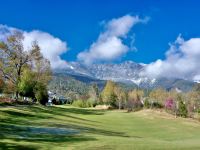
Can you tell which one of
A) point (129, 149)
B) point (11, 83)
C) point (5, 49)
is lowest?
point (129, 149)

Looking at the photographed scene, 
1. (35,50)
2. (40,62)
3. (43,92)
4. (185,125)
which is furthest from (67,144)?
(43,92)

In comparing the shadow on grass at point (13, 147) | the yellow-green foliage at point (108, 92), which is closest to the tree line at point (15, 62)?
the shadow on grass at point (13, 147)

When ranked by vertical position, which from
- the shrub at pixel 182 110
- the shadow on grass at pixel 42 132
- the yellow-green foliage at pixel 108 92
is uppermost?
the yellow-green foliage at pixel 108 92

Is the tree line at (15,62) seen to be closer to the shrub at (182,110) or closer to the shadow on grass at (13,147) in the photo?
the shrub at (182,110)

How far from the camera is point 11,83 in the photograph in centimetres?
9131

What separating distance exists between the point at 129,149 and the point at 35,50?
66.2 meters

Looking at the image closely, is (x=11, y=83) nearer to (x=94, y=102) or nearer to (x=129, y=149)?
(x=129, y=149)

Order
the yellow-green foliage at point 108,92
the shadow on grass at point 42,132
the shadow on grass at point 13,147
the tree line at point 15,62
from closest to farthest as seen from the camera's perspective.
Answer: the shadow on grass at point 13,147 → the shadow on grass at point 42,132 → the tree line at point 15,62 → the yellow-green foliage at point 108,92

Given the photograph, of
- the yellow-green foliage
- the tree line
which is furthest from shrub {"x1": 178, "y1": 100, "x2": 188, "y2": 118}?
the yellow-green foliage

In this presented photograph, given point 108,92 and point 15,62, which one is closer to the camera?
point 15,62

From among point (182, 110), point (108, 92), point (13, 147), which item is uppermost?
point (108, 92)

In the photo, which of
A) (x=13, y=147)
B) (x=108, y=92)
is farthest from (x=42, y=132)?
(x=108, y=92)

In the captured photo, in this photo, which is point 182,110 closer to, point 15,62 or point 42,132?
point 15,62

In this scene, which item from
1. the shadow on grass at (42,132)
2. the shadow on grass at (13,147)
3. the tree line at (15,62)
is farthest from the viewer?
the tree line at (15,62)
